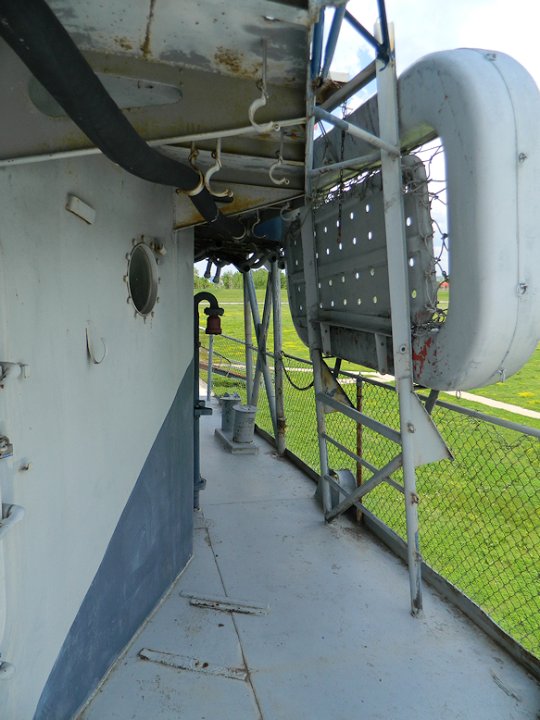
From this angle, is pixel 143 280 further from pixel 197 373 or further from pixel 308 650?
pixel 308 650

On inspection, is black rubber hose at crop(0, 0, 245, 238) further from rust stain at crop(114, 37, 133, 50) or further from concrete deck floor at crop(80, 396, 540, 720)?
concrete deck floor at crop(80, 396, 540, 720)

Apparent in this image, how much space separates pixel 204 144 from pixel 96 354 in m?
1.32

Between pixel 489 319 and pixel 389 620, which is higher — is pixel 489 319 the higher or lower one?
the higher one

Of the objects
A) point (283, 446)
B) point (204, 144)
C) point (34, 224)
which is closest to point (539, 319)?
point (204, 144)

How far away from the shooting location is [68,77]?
135 cm

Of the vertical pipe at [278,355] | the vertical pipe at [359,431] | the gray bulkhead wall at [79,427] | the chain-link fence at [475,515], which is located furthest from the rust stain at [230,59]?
the vertical pipe at [278,355]

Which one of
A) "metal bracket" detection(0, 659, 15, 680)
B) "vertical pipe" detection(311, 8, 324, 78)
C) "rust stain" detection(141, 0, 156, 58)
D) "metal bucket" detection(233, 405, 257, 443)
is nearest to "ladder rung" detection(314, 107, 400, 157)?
"vertical pipe" detection(311, 8, 324, 78)

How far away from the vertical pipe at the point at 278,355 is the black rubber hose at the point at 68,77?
13.0 feet

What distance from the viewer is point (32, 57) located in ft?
4.15

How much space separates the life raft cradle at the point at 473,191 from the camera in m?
2.29

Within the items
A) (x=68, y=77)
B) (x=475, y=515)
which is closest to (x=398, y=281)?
(x=68, y=77)

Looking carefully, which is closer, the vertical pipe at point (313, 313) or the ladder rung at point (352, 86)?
the ladder rung at point (352, 86)

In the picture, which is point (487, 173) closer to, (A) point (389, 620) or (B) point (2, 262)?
(B) point (2, 262)

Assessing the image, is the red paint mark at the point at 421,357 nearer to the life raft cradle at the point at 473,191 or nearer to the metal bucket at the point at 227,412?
the life raft cradle at the point at 473,191
